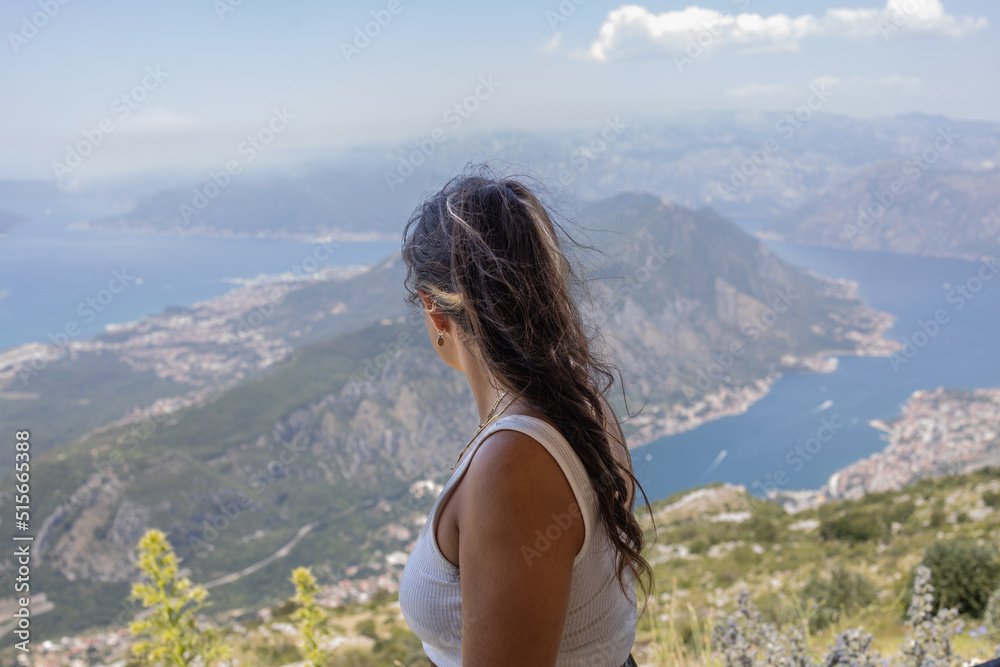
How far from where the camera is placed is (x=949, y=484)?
41.4ft

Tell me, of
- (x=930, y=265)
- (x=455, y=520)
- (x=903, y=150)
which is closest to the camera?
(x=455, y=520)

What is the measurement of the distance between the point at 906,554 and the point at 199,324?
102 meters

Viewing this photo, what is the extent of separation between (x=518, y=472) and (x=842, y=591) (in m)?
5.25

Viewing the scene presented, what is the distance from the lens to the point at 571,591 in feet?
2.85

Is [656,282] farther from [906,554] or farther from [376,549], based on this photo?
[906,554]

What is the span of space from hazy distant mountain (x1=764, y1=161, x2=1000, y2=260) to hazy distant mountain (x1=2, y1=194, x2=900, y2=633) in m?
36.2

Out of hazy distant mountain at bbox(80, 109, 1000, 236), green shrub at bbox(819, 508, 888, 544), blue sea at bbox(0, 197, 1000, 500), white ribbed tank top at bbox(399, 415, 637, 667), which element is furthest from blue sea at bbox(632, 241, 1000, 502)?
hazy distant mountain at bbox(80, 109, 1000, 236)

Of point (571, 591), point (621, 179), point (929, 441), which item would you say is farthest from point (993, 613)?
point (621, 179)

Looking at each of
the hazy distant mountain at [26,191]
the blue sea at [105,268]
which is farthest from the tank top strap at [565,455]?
the hazy distant mountain at [26,191]

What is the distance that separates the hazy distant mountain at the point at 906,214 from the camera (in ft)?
387

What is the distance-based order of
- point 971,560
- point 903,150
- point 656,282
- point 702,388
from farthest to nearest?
1. point 903,150
2. point 656,282
3. point 702,388
4. point 971,560

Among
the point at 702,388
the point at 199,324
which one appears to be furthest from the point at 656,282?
the point at 199,324

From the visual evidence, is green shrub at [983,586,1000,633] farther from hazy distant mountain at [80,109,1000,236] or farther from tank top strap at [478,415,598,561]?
hazy distant mountain at [80,109,1000,236]

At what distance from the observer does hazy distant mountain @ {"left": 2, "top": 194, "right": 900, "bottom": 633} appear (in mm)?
43906
